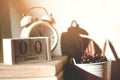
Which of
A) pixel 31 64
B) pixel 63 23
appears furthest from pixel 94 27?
pixel 31 64

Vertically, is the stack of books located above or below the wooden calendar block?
below

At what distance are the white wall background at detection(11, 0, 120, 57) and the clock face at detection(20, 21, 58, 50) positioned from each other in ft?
0.23

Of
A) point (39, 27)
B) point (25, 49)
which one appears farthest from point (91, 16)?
point (25, 49)

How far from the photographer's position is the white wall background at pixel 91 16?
47.4 inches

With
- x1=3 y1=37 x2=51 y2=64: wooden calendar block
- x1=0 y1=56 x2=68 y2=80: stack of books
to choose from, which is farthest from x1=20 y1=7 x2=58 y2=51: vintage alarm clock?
x1=0 y1=56 x2=68 y2=80: stack of books

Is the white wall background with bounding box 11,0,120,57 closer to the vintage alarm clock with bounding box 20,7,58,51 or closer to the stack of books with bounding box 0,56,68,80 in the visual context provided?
the vintage alarm clock with bounding box 20,7,58,51

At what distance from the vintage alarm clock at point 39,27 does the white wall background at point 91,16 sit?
0.05 m

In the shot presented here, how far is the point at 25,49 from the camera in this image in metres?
0.99

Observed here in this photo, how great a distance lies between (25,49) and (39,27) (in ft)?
0.84

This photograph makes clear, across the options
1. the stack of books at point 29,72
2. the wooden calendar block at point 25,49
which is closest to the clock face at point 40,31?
the wooden calendar block at point 25,49

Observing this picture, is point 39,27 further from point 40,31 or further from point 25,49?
point 25,49

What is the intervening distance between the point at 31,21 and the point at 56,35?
0.16 metres

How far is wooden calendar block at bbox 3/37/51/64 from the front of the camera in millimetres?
941

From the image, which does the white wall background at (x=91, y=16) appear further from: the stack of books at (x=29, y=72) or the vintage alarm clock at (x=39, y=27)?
the stack of books at (x=29, y=72)
